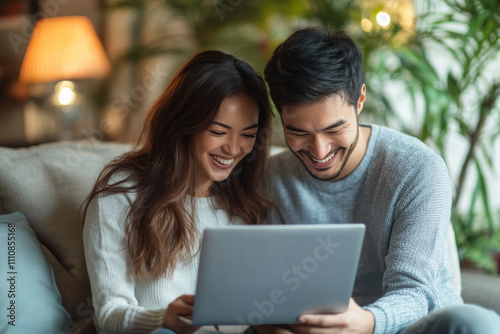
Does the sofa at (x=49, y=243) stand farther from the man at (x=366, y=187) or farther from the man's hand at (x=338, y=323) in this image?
the man's hand at (x=338, y=323)

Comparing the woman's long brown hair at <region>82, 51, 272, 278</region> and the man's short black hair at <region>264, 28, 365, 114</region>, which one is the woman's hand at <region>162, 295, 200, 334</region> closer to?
the woman's long brown hair at <region>82, 51, 272, 278</region>

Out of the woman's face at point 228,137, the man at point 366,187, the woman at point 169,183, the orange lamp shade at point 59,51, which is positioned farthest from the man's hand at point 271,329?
the orange lamp shade at point 59,51

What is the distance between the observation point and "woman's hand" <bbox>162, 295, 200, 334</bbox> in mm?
1183

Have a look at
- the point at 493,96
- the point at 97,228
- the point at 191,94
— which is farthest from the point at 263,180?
the point at 493,96

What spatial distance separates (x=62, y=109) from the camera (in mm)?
3203

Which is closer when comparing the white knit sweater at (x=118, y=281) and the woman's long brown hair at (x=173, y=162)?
the white knit sweater at (x=118, y=281)

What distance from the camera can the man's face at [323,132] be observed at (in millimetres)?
1388

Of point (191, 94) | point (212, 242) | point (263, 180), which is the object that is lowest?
point (263, 180)

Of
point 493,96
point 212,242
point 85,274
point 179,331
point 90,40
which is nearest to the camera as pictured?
point 212,242

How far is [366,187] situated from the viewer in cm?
156

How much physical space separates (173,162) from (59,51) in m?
1.73

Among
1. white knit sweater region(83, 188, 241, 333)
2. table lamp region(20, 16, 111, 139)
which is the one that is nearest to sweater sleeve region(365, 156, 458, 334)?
white knit sweater region(83, 188, 241, 333)

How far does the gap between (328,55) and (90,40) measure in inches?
77.9

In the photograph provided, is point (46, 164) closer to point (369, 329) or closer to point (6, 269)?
point (6, 269)
